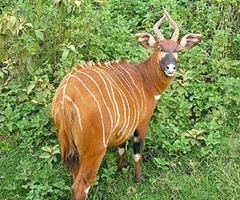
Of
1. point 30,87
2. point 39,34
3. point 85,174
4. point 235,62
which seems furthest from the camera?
point 235,62

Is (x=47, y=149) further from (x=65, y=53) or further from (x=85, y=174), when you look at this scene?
(x=65, y=53)

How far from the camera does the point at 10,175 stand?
15.9 ft

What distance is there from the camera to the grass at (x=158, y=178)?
462 cm

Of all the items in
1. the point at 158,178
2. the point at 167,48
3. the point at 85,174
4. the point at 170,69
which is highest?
the point at 167,48

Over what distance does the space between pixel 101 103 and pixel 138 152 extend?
2.97ft

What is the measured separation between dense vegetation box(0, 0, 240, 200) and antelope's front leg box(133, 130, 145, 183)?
86mm

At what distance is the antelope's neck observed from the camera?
15.8 ft

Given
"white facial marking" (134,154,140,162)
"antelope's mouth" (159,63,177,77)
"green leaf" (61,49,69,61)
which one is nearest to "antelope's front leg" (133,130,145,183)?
"white facial marking" (134,154,140,162)

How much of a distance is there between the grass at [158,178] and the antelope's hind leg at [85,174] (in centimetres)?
45

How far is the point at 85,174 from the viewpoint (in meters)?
4.09

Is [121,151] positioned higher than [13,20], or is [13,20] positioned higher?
[13,20]

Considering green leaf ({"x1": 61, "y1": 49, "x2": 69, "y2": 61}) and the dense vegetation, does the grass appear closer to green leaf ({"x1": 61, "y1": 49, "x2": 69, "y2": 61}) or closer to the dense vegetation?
the dense vegetation

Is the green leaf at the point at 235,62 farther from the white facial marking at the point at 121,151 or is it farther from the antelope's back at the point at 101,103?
the white facial marking at the point at 121,151

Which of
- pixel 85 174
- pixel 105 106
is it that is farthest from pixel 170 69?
pixel 85 174
